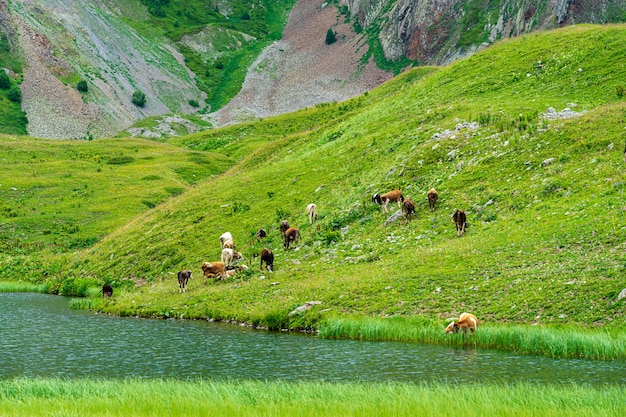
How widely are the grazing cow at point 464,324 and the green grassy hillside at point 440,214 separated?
63.2 inches

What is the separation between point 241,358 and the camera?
2681cm

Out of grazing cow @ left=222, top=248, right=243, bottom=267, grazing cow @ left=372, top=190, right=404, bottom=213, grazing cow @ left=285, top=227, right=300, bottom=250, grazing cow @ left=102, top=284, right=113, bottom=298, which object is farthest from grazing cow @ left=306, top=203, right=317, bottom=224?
grazing cow @ left=102, top=284, right=113, bottom=298

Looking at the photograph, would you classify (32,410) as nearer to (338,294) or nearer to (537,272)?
(338,294)

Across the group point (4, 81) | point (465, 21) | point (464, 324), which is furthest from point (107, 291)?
point (465, 21)

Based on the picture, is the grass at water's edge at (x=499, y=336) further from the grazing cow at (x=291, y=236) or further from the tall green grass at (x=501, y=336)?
the grazing cow at (x=291, y=236)

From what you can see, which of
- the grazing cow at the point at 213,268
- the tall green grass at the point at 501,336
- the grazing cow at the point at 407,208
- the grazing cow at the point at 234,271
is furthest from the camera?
the grazing cow at the point at 213,268

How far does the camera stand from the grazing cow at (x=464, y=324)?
2656 centimetres

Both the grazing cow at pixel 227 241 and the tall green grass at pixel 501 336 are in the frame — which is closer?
the tall green grass at pixel 501 336

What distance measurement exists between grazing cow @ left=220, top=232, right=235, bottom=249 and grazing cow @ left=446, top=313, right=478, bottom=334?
2507 cm

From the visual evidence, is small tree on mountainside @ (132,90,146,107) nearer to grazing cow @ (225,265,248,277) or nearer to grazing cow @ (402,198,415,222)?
grazing cow @ (225,265,248,277)

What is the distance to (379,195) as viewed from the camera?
47.1m

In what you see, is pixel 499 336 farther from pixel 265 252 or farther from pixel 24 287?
pixel 24 287

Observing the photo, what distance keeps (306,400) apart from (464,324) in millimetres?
10966

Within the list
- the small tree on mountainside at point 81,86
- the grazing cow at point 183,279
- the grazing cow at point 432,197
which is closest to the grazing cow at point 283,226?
the grazing cow at point 183,279
